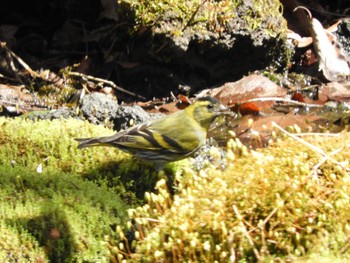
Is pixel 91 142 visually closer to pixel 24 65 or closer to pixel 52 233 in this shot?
pixel 52 233

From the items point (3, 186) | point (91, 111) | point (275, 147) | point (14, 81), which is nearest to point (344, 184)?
point (275, 147)

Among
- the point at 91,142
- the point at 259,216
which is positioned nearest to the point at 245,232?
the point at 259,216

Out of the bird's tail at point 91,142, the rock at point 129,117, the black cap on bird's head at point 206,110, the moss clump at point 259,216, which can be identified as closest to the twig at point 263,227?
the moss clump at point 259,216

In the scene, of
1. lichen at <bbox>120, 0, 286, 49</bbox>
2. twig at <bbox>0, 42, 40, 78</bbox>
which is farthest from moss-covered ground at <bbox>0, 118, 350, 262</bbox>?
twig at <bbox>0, 42, 40, 78</bbox>

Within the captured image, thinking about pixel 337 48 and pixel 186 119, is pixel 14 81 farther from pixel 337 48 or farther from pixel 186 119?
pixel 337 48

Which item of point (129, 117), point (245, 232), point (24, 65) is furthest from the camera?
point (24, 65)

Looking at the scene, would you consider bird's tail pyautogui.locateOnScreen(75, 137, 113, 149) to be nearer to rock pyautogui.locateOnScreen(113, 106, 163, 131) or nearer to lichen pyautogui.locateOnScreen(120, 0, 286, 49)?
rock pyautogui.locateOnScreen(113, 106, 163, 131)

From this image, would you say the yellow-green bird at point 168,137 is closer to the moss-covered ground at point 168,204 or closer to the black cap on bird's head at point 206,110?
the black cap on bird's head at point 206,110
